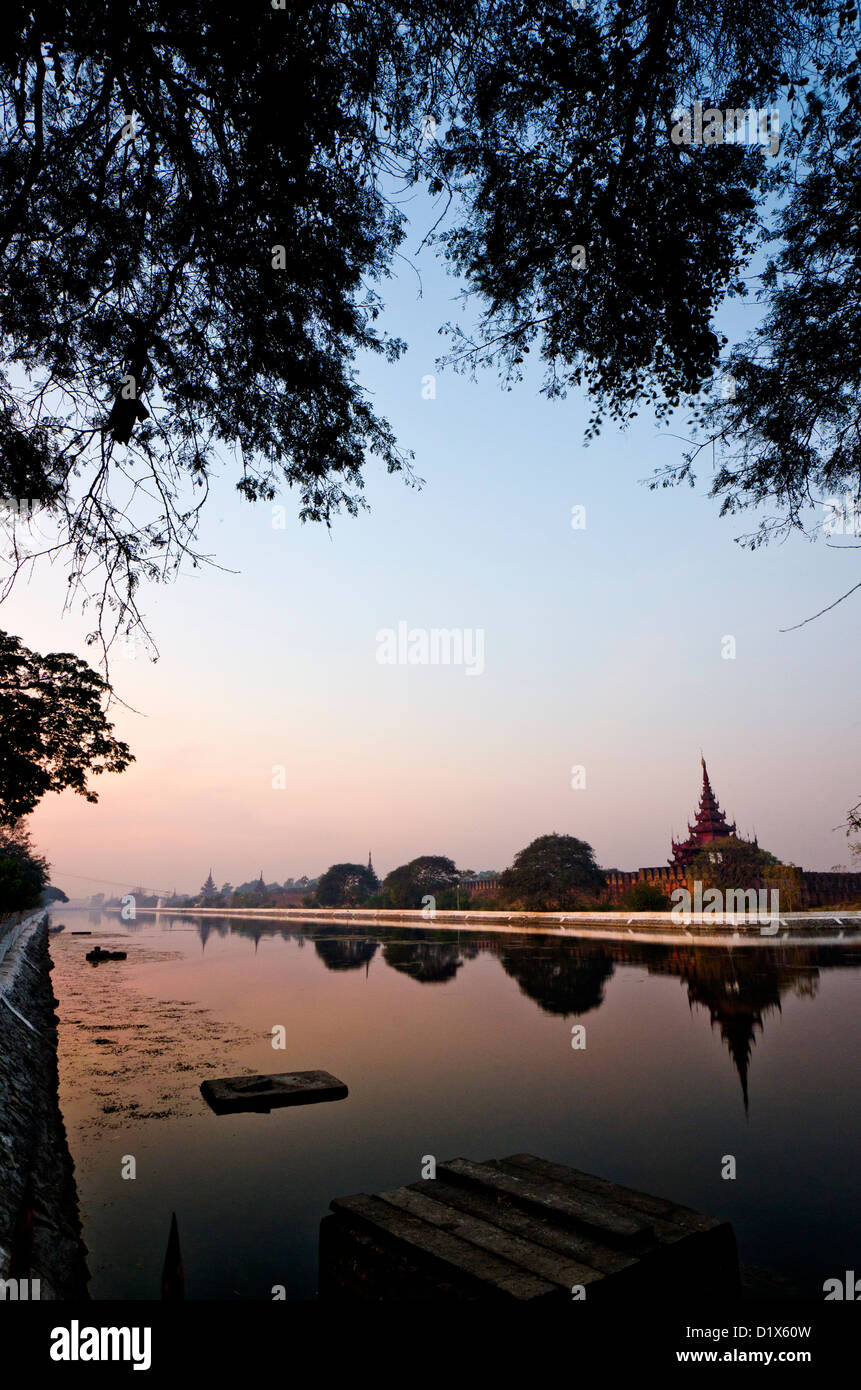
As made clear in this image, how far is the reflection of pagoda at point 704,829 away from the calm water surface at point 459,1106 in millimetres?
50302

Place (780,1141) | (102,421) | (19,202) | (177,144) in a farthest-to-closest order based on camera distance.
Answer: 1. (780,1141)
2. (102,421)
3. (177,144)
4. (19,202)

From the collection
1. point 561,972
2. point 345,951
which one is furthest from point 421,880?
point 561,972

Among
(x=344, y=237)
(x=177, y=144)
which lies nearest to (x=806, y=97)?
(x=344, y=237)

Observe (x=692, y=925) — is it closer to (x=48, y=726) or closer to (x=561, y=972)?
(x=561, y=972)

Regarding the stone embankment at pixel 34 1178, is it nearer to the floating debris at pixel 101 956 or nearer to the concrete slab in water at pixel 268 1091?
the concrete slab in water at pixel 268 1091

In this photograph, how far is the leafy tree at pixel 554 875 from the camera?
6359 cm

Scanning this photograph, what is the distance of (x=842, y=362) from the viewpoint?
5.98 m

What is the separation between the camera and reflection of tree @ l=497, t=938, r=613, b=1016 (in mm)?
18891

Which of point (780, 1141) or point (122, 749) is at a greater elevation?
point (122, 749)

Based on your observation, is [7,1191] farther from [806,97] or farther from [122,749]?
[122,749]

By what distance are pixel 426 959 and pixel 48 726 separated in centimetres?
2080

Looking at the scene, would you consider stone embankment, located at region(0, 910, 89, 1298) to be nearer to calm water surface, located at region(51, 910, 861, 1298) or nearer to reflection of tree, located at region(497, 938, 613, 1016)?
calm water surface, located at region(51, 910, 861, 1298)

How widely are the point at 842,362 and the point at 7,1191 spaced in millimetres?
10170

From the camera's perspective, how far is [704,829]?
234ft
